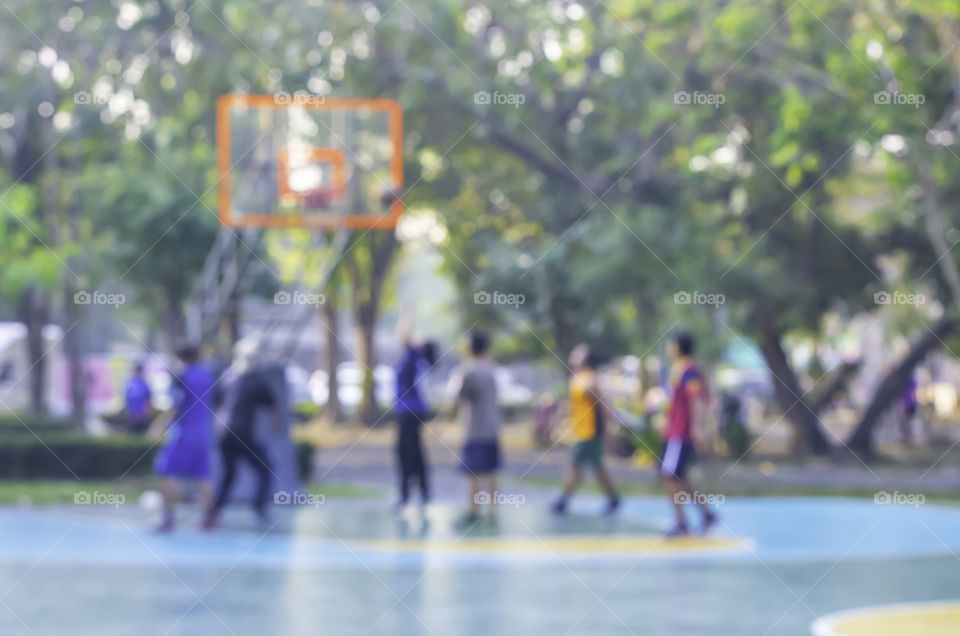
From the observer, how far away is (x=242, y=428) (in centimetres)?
1448

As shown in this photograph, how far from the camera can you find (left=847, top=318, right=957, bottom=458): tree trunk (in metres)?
26.5

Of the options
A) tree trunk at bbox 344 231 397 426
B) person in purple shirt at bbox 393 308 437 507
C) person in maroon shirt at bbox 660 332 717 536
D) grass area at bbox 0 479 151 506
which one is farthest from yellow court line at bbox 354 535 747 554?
tree trunk at bbox 344 231 397 426

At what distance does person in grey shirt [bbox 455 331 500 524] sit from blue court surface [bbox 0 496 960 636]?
58 centimetres

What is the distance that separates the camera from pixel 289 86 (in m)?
21.0

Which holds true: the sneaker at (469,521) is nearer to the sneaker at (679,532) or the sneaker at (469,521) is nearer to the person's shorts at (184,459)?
the sneaker at (679,532)

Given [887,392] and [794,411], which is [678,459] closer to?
[794,411]

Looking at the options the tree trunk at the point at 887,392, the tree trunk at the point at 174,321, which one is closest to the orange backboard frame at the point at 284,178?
the tree trunk at the point at 887,392

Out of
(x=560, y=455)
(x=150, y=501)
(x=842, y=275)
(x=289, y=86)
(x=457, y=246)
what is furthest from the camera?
(x=457, y=246)

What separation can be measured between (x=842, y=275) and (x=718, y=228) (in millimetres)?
2877

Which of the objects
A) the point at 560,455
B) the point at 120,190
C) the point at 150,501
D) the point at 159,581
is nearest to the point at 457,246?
the point at 560,455

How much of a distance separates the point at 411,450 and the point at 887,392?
1308cm

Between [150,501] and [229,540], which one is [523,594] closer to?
[229,540]

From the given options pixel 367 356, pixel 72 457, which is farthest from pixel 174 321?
pixel 72 457

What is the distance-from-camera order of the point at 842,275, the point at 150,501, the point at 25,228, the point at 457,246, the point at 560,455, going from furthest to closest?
the point at 457,246, the point at 560,455, the point at 842,275, the point at 25,228, the point at 150,501
